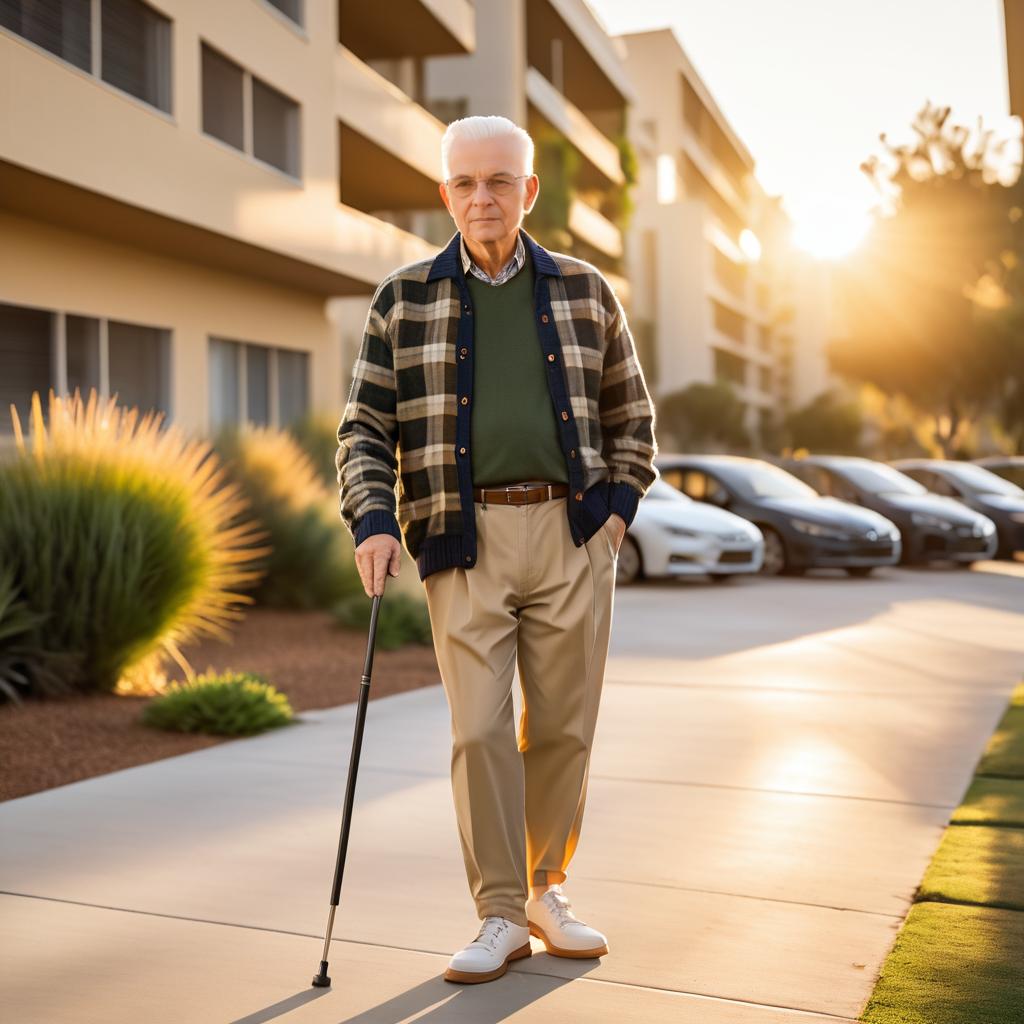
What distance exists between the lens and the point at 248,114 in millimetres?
18141

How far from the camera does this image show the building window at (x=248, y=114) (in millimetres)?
17516

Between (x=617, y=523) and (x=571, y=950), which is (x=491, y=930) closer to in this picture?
(x=571, y=950)

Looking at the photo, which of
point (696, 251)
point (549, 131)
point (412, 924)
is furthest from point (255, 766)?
point (696, 251)

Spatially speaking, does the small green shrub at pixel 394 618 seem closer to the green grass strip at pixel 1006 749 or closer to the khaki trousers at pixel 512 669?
the green grass strip at pixel 1006 749

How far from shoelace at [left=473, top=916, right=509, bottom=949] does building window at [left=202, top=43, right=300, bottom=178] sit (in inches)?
603

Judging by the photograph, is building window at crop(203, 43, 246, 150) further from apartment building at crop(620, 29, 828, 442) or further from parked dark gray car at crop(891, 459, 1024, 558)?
apartment building at crop(620, 29, 828, 442)

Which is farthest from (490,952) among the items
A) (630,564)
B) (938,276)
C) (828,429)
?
(828,429)

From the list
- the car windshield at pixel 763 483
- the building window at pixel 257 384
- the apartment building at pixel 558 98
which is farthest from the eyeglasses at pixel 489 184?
the apartment building at pixel 558 98

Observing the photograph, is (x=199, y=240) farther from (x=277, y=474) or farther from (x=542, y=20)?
(x=542, y=20)

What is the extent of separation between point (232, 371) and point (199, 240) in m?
3.07

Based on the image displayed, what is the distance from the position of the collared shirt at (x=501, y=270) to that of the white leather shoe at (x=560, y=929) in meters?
1.63

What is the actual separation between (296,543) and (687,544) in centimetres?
474

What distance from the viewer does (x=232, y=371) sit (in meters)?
19.7

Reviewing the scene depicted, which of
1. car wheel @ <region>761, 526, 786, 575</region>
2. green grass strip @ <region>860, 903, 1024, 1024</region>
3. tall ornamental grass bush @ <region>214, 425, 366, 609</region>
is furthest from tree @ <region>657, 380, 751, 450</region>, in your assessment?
green grass strip @ <region>860, 903, 1024, 1024</region>
